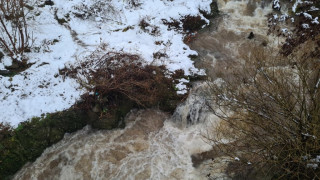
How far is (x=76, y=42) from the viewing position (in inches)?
442

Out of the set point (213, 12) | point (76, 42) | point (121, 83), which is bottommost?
point (121, 83)

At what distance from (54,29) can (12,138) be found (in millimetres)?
5253

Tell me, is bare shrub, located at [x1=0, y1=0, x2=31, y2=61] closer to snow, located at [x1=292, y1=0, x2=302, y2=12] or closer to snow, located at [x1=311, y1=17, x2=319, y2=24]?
snow, located at [x1=292, y1=0, x2=302, y2=12]

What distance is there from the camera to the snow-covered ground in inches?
360

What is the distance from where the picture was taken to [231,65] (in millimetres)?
10883

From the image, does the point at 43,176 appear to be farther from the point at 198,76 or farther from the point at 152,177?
the point at 198,76

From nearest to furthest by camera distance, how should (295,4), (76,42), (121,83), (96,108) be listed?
(96,108) < (121,83) < (76,42) < (295,4)

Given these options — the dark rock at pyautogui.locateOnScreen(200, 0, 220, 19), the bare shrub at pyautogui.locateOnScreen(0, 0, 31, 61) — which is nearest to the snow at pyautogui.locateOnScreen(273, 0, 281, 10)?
the dark rock at pyautogui.locateOnScreen(200, 0, 220, 19)

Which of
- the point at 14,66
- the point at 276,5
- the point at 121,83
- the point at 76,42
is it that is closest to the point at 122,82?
the point at 121,83

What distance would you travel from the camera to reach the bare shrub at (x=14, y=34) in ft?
32.4

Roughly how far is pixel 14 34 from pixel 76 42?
7.69ft

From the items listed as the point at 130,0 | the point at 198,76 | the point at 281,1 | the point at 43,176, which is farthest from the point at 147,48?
the point at 281,1

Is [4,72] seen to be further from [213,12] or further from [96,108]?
[213,12]

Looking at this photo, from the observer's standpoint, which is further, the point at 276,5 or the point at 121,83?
the point at 276,5
